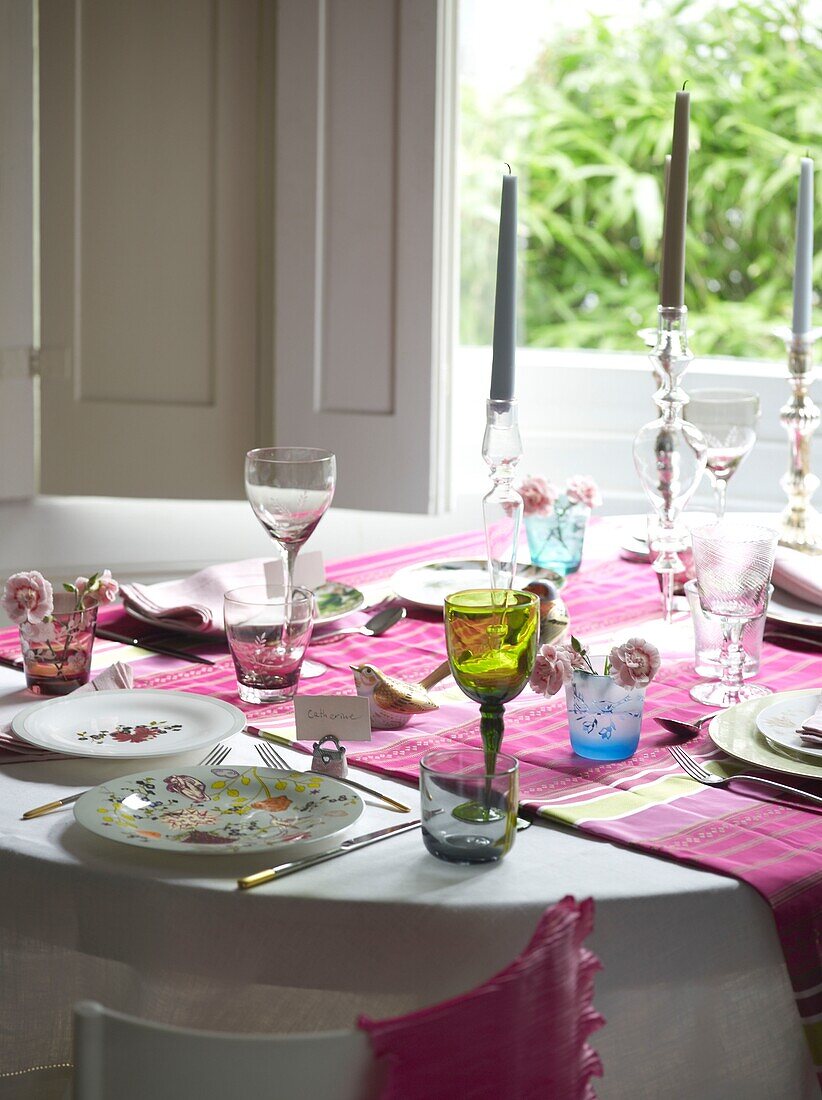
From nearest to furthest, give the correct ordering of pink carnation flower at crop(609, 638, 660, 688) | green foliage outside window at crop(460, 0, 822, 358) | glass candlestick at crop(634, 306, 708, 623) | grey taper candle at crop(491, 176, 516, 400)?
pink carnation flower at crop(609, 638, 660, 688) → grey taper candle at crop(491, 176, 516, 400) → glass candlestick at crop(634, 306, 708, 623) → green foliage outside window at crop(460, 0, 822, 358)

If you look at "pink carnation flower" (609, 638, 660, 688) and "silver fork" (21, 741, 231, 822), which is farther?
"pink carnation flower" (609, 638, 660, 688)

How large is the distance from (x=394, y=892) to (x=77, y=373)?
221 centimetres

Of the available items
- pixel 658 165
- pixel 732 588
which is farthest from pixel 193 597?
pixel 658 165

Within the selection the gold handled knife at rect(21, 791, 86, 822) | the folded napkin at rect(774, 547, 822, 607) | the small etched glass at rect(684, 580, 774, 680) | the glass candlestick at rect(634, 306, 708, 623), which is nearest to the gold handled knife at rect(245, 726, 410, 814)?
the gold handled knife at rect(21, 791, 86, 822)

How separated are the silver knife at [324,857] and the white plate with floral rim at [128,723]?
0.63 feet

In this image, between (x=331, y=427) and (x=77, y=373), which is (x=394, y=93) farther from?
(x=77, y=373)

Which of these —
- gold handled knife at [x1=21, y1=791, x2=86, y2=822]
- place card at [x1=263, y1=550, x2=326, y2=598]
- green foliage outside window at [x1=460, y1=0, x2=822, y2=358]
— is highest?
green foliage outside window at [x1=460, y1=0, x2=822, y2=358]

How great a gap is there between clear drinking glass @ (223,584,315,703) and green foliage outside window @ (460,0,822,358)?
11.5 ft

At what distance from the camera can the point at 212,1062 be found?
2.04 feet

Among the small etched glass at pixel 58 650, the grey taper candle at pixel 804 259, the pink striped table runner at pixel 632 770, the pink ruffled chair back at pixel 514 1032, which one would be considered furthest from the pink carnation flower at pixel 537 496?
the pink ruffled chair back at pixel 514 1032

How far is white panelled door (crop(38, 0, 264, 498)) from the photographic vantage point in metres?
2.73

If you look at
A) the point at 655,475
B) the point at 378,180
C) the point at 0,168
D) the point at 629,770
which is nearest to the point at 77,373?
the point at 0,168

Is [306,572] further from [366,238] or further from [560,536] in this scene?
[366,238]

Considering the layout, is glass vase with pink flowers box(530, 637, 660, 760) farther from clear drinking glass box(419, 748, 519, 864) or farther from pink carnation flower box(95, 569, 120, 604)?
pink carnation flower box(95, 569, 120, 604)
